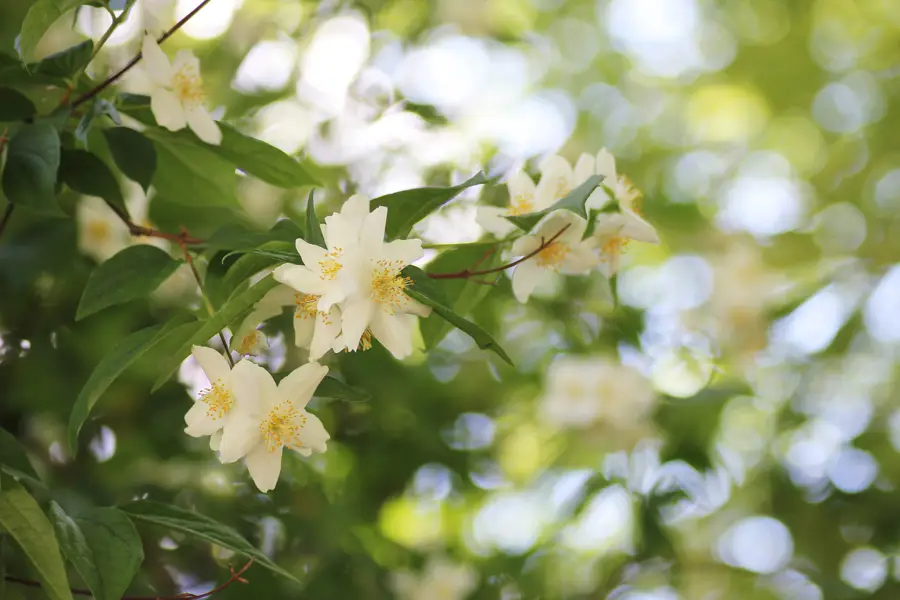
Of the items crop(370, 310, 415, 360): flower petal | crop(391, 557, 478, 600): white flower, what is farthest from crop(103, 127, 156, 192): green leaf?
crop(391, 557, 478, 600): white flower

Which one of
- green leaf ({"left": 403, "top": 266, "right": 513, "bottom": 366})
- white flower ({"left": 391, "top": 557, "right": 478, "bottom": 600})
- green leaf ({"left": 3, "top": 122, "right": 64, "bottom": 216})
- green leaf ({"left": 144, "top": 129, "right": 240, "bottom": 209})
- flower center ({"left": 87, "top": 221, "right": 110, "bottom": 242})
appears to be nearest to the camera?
green leaf ({"left": 403, "top": 266, "right": 513, "bottom": 366})

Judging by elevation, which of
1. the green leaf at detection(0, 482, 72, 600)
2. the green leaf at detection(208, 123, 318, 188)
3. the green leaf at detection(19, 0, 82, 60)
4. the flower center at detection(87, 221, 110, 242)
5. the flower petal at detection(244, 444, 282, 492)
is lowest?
the flower center at detection(87, 221, 110, 242)

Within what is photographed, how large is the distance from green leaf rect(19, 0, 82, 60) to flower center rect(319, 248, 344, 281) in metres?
0.20

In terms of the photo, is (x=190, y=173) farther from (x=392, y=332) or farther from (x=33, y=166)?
(x=392, y=332)

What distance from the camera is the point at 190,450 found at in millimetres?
989

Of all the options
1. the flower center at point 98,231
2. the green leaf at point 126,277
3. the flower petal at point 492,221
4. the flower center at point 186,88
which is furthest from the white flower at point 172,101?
the flower center at point 98,231

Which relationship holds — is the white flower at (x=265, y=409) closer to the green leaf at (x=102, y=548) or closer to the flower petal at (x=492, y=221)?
the green leaf at (x=102, y=548)

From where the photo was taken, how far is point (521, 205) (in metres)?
0.63

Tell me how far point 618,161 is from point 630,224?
1.15m

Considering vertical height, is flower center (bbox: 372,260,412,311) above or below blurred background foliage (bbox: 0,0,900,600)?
above

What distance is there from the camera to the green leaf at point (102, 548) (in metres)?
0.45

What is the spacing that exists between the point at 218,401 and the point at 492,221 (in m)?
→ 0.24

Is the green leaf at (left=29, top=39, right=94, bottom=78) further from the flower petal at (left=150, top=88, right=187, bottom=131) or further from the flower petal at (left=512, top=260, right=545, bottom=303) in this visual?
the flower petal at (left=512, top=260, right=545, bottom=303)

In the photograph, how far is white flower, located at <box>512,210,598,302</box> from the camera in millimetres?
565
